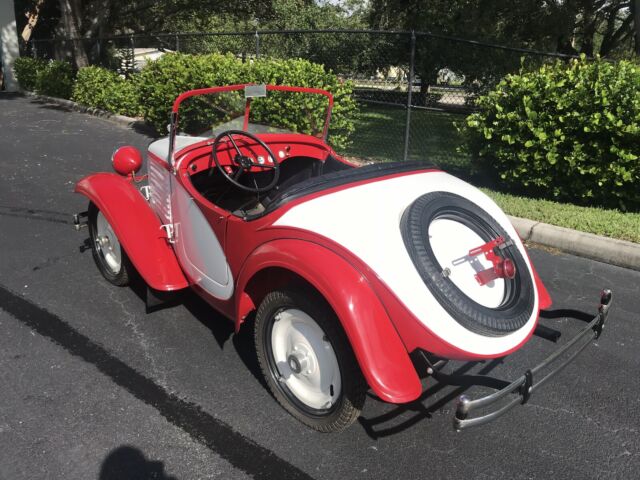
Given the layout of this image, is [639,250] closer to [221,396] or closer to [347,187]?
[347,187]

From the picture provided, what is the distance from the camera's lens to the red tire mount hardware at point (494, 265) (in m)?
2.33

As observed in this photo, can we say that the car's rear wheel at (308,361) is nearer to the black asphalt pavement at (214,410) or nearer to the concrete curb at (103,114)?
the black asphalt pavement at (214,410)

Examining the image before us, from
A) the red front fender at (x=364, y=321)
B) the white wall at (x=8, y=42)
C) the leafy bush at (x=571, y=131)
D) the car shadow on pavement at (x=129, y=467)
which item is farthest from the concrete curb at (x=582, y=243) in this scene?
the white wall at (x=8, y=42)

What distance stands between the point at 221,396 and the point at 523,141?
468cm

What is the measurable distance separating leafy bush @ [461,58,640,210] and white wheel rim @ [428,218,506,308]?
12.3 ft

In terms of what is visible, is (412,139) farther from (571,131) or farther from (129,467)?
(129,467)

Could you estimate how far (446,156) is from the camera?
28.9ft

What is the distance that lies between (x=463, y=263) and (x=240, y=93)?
6.15 feet

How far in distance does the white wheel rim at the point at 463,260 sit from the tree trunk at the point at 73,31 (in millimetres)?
16845

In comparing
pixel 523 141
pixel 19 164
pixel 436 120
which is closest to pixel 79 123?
pixel 19 164

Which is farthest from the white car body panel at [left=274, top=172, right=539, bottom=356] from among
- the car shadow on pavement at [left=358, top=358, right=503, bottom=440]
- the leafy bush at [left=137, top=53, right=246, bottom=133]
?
the leafy bush at [left=137, top=53, right=246, bottom=133]

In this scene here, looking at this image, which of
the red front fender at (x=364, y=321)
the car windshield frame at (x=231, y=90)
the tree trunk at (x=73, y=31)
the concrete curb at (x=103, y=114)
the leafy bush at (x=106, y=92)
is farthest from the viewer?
the tree trunk at (x=73, y=31)

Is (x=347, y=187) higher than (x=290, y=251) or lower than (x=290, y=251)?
higher

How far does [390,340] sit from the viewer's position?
218cm
